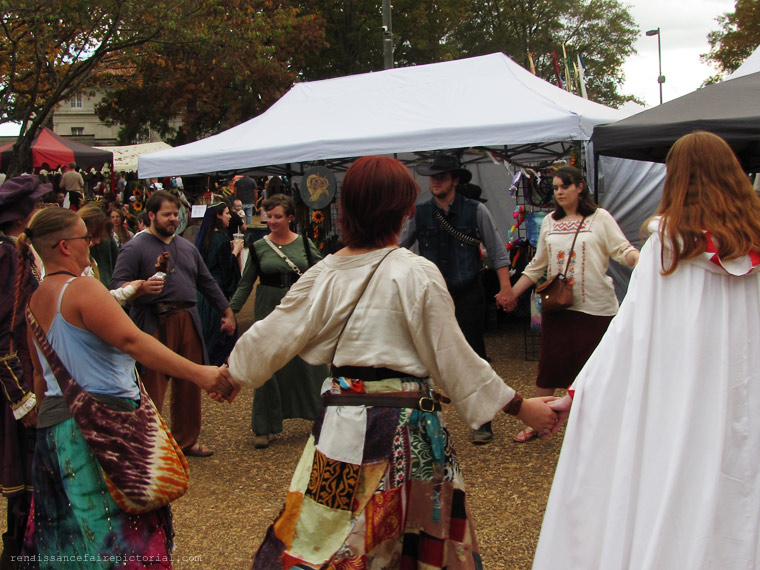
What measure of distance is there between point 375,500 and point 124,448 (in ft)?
2.82

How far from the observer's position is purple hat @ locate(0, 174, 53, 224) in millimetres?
3461

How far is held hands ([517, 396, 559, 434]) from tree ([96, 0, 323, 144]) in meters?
17.1

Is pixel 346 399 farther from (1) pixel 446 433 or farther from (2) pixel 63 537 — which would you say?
(2) pixel 63 537

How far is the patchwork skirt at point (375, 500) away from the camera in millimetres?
2383

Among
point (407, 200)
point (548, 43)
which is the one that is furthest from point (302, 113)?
point (548, 43)

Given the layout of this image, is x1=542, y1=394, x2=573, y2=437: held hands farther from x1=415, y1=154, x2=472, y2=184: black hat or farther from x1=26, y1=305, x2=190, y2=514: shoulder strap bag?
x1=415, y1=154, x2=472, y2=184: black hat

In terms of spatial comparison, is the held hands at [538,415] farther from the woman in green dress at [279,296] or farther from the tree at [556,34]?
the tree at [556,34]

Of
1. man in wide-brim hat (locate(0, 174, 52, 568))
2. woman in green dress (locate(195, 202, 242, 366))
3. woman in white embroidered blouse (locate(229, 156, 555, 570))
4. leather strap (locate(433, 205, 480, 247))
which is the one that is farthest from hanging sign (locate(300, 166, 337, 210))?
woman in white embroidered blouse (locate(229, 156, 555, 570))

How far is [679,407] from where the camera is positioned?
2.51 meters

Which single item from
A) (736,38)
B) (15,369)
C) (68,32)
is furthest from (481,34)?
(15,369)

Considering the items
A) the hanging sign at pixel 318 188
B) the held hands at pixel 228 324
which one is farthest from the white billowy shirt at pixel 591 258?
the hanging sign at pixel 318 188

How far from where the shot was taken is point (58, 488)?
8.43 ft

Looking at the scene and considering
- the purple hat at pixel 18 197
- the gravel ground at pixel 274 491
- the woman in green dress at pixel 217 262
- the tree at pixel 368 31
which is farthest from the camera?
the tree at pixel 368 31

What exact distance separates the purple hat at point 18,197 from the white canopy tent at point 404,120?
5.47m
